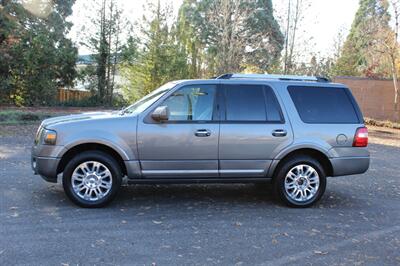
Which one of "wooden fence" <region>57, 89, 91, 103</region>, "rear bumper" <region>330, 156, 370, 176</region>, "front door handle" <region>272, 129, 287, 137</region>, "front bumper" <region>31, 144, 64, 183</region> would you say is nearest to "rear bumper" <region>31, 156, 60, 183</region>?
"front bumper" <region>31, 144, 64, 183</region>

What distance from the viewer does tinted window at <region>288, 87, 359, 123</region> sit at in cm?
671

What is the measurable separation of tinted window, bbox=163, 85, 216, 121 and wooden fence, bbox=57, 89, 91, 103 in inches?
698

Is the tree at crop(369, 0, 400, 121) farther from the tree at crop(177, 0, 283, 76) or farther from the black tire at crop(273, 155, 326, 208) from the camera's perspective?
the black tire at crop(273, 155, 326, 208)

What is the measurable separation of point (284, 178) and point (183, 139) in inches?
62.9

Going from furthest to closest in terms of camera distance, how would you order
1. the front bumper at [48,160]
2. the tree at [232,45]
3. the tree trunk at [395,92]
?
the tree at [232,45], the tree trunk at [395,92], the front bumper at [48,160]

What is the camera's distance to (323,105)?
22.3 feet

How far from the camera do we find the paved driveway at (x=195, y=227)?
458 cm

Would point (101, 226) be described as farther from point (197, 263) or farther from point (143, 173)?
point (197, 263)

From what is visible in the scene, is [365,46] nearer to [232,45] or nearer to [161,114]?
[232,45]

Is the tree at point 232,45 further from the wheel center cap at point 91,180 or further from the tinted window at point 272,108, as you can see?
the wheel center cap at point 91,180

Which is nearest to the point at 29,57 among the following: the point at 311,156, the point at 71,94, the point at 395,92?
the point at 71,94

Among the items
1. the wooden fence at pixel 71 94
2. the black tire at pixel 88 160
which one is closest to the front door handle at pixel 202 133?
the black tire at pixel 88 160

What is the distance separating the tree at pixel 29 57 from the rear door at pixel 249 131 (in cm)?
1648

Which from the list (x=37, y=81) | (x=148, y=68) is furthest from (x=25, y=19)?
(x=148, y=68)
